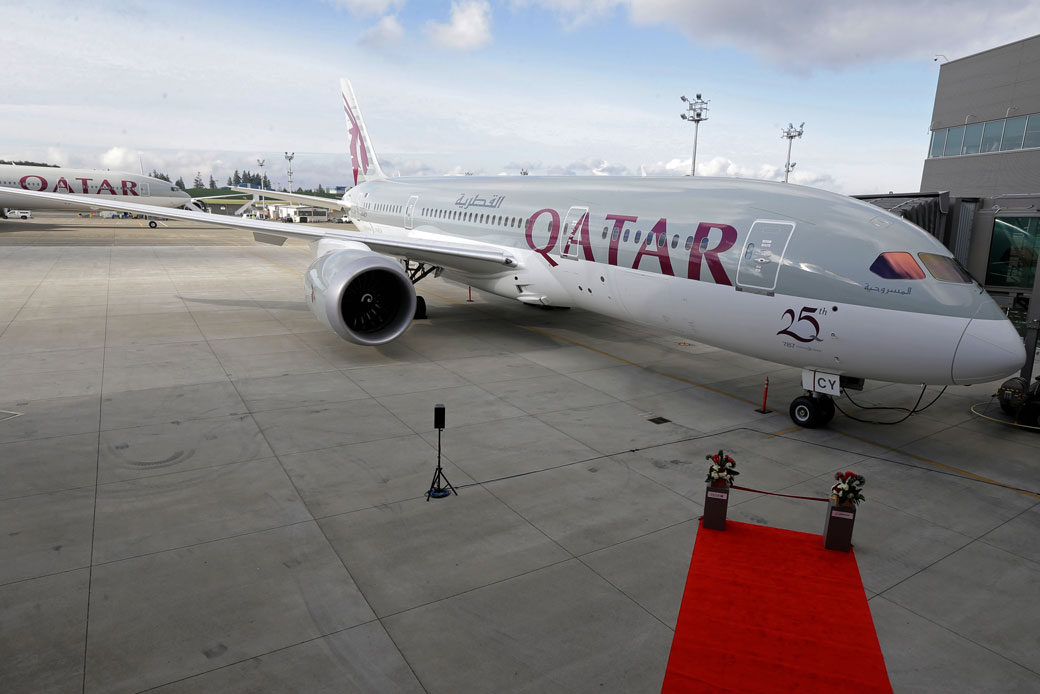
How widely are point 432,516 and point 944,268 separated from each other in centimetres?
742

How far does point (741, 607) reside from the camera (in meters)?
5.43

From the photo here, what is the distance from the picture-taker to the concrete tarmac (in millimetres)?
4676

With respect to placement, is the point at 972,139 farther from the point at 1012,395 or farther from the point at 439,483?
the point at 439,483

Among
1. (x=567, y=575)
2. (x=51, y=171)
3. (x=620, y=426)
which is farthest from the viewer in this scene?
(x=51, y=171)

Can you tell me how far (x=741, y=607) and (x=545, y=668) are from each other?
6.50ft

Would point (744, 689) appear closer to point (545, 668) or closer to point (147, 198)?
point (545, 668)

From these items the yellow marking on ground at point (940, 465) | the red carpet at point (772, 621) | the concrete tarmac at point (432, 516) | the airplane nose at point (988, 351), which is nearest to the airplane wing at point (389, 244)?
the concrete tarmac at point (432, 516)

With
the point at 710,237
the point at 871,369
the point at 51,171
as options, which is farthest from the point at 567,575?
the point at 51,171

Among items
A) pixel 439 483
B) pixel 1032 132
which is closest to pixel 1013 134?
pixel 1032 132

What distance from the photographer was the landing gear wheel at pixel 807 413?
9711 millimetres

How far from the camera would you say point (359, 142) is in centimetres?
2727

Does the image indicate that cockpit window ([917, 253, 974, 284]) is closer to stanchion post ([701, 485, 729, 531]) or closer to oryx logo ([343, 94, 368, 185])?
stanchion post ([701, 485, 729, 531])

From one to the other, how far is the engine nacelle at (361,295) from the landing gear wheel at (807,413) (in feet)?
24.6

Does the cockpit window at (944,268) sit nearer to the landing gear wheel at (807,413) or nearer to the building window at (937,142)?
the landing gear wheel at (807,413)
